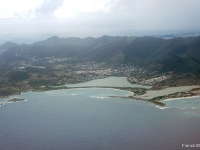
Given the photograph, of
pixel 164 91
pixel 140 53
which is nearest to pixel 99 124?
pixel 164 91

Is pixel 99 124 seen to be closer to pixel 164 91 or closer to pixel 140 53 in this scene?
pixel 164 91

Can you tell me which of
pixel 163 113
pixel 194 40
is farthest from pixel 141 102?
pixel 194 40

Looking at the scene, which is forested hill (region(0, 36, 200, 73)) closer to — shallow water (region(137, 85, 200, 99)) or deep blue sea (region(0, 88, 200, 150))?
shallow water (region(137, 85, 200, 99))

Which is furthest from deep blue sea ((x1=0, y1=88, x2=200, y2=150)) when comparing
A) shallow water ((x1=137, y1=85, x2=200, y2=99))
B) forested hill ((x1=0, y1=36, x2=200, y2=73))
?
forested hill ((x1=0, y1=36, x2=200, y2=73))

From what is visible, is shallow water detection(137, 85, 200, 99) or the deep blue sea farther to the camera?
shallow water detection(137, 85, 200, 99)

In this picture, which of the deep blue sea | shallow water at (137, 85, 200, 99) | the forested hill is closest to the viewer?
the deep blue sea

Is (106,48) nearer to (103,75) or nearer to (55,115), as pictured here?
(103,75)

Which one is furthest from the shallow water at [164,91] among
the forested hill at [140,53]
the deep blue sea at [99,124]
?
the forested hill at [140,53]
